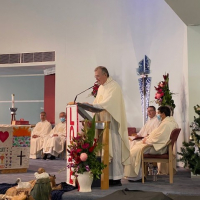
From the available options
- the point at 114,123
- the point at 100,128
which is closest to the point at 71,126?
the point at 100,128

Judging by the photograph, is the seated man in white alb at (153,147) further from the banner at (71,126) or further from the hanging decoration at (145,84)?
the hanging decoration at (145,84)

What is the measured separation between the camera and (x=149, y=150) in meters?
Result: 5.63

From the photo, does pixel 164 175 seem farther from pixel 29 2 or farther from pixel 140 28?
pixel 29 2

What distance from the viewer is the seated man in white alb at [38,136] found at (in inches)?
381

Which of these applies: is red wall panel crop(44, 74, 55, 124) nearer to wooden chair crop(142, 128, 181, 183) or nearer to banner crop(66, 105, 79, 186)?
wooden chair crop(142, 128, 181, 183)

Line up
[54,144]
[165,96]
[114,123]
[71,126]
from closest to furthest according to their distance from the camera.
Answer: [71,126]
[114,123]
[165,96]
[54,144]

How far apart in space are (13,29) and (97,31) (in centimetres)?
262

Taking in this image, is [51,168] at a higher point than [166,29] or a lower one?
lower

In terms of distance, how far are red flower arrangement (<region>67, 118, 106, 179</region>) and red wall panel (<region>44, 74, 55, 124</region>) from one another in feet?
21.7

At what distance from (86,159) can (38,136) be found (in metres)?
5.74

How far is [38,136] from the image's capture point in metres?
9.95

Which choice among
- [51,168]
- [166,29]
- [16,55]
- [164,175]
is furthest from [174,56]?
[16,55]

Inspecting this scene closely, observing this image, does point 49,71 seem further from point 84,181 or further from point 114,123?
point 84,181

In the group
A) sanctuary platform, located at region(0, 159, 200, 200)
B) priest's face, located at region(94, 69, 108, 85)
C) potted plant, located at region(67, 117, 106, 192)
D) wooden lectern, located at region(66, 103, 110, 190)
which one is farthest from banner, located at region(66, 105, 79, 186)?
priest's face, located at region(94, 69, 108, 85)
